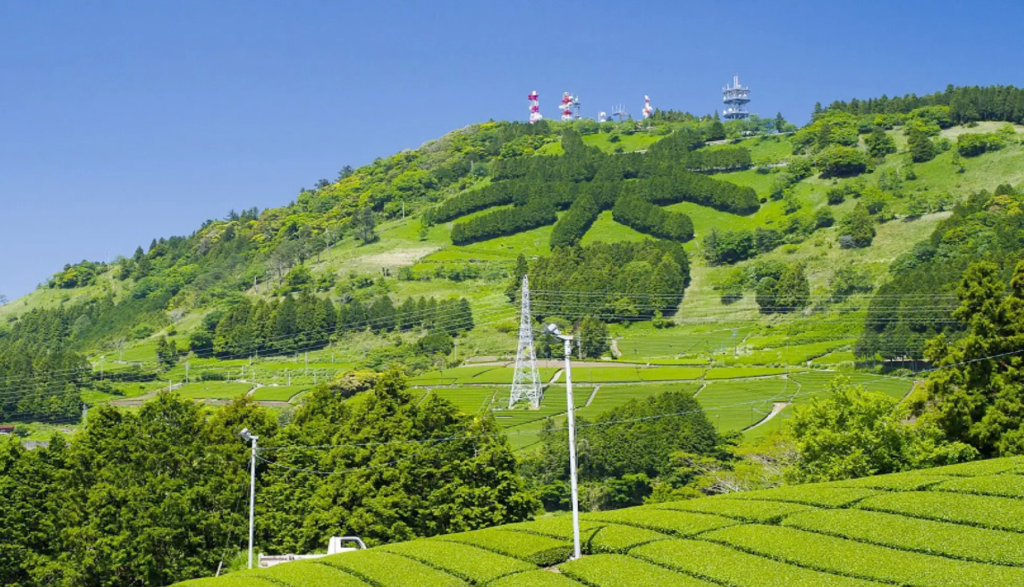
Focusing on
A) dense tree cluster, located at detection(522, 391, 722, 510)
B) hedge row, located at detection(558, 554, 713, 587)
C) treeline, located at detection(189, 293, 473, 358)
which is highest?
treeline, located at detection(189, 293, 473, 358)

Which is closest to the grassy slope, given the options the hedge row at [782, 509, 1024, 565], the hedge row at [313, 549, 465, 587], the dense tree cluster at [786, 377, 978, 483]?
the dense tree cluster at [786, 377, 978, 483]

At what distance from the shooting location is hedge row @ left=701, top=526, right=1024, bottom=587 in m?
27.2

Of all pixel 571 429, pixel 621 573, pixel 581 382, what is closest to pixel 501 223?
pixel 581 382

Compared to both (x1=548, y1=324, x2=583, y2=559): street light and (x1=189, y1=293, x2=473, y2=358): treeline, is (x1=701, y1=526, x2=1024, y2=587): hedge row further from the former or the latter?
(x1=189, y1=293, x2=473, y2=358): treeline

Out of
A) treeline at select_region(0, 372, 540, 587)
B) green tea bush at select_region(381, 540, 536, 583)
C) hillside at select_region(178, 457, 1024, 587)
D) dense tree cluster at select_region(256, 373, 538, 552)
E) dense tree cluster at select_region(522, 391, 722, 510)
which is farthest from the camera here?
dense tree cluster at select_region(522, 391, 722, 510)

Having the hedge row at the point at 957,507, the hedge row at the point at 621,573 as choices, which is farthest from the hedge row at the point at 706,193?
the hedge row at the point at 621,573

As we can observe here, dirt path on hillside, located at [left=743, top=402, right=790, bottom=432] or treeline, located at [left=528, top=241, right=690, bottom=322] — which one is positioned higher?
treeline, located at [left=528, top=241, right=690, bottom=322]

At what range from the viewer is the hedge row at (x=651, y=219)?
7126 inches

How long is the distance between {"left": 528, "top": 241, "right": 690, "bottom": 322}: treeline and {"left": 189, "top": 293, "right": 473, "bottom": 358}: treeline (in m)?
12.9

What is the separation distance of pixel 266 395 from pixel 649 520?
95.0 meters

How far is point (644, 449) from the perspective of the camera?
81000 millimetres

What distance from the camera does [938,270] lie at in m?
127

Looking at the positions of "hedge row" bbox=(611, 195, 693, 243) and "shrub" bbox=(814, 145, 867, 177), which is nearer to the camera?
"hedge row" bbox=(611, 195, 693, 243)

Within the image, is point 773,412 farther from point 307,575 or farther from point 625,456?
point 307,575
